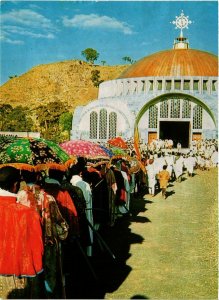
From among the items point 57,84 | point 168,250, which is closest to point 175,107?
point 168,250

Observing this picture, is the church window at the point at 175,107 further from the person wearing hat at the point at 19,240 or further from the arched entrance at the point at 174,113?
the person wearing hat at the point at 19,240

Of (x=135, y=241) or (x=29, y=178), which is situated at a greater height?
(x=29, y=178)

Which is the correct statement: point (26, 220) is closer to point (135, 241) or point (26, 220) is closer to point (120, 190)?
point (135, 241)

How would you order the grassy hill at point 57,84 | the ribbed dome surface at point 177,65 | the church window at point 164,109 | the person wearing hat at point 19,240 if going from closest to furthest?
the person wearing hat at point 19,240
the church window at point 164,109
the ribbed dome surface at point 177,65
the grassy hill at point 57,84

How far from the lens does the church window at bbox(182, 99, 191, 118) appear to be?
32.2 metres

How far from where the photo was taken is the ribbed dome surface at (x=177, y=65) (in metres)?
36.7

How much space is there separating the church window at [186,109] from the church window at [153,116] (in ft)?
6.52

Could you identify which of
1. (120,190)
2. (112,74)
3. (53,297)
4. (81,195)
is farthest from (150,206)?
(112,74)

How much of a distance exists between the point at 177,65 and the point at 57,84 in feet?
167

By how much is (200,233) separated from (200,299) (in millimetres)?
3578

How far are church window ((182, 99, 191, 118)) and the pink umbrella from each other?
24.4 meters

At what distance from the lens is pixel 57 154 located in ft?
18.1

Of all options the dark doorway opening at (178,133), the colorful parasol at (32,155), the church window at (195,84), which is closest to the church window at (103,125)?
the church window at (195,84)

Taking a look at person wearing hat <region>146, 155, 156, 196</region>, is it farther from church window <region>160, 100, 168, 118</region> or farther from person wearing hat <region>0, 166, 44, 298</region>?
church window <region>160, 100, 168, 118</region>
